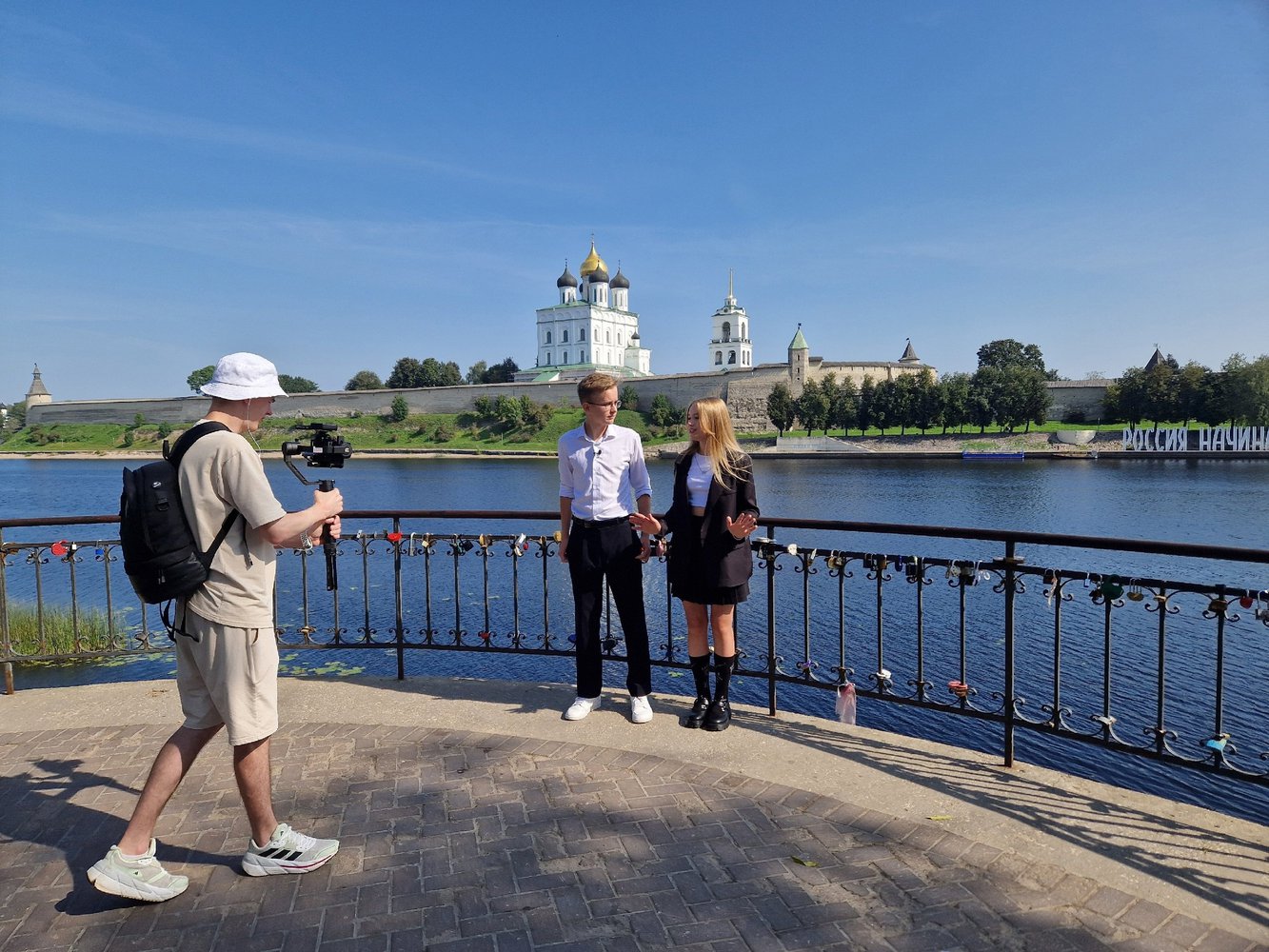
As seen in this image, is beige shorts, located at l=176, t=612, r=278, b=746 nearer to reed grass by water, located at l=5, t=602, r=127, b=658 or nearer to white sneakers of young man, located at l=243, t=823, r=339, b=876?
white sneakers of young man, located at l=243, t=823, r=339, b=876

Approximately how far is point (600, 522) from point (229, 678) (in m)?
2.27

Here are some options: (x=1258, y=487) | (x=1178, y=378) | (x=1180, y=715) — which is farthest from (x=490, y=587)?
(x=1178, y=378)

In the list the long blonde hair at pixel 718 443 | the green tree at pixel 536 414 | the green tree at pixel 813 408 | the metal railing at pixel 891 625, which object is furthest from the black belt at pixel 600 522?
the green tree at pixel 536 414

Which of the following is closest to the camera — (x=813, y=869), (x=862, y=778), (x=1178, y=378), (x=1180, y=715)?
(x=813, y=869)

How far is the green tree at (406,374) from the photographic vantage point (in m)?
122

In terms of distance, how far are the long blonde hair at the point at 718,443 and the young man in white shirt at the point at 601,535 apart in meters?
0.46

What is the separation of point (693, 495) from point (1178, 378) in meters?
83.7

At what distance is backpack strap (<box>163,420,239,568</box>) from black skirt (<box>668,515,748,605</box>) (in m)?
2.40

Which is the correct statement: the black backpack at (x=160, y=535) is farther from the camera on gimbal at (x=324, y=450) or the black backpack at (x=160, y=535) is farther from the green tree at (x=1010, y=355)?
the green tree at (x=1010, y=355)

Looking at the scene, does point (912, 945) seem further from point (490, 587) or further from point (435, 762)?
point (490, 587)

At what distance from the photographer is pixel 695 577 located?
454cm

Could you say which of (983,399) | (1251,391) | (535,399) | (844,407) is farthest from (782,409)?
(1251,391)

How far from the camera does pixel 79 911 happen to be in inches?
113

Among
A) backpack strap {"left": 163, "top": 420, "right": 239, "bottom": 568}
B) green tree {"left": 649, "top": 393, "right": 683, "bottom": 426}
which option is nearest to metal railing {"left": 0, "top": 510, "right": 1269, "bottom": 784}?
backpack strap {"left": 163, "top": 420, "right": 239, "bottom": 568}
